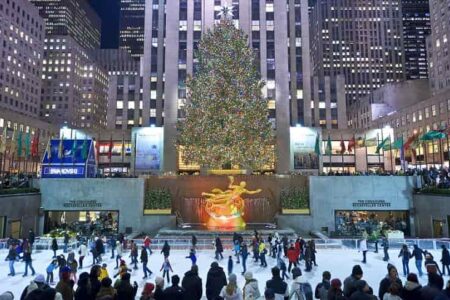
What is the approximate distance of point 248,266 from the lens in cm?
1900

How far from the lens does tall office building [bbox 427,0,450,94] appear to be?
87875 millimetres

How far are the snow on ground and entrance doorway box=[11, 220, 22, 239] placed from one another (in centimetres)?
856

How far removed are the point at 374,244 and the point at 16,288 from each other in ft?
69.3

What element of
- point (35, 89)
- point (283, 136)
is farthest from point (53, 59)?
point (283, 136)

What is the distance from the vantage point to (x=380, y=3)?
15712 centimetres

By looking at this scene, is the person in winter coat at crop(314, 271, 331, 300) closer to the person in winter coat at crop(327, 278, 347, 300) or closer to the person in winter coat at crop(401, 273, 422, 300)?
the person in winter coat at crop(327, 278, 347, 300)

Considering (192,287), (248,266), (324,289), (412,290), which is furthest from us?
(248,266)

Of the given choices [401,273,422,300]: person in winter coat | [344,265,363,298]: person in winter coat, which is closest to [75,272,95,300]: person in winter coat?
[344,265,363,298]: person in winter coat

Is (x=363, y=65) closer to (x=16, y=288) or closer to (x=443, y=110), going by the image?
(x=443, y=110)

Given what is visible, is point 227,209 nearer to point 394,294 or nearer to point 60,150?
point 60,150

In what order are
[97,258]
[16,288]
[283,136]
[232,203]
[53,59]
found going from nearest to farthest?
[16,288] < [97,258] < [232,203] < [283,136] < [53,59]

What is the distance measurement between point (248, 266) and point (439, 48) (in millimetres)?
96231

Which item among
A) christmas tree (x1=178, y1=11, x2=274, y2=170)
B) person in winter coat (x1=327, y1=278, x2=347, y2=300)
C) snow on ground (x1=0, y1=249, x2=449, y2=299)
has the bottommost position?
snow on ground (x1=0, y1=249, x2=449, y2=299)

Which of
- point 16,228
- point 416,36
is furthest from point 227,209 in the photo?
point 416,36
